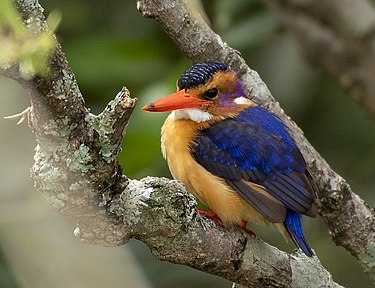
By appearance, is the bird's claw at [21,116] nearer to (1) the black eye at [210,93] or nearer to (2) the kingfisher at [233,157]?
(2) the kingfisher at [233,157]

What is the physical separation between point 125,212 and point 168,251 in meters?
0.20

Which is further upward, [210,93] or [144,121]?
[210,93]

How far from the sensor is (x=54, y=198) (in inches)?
69.4

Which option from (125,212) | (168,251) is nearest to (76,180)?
(125,212)

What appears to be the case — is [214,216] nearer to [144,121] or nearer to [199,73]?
[199,73]

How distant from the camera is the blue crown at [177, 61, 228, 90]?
261cm

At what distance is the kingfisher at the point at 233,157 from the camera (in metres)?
2.52

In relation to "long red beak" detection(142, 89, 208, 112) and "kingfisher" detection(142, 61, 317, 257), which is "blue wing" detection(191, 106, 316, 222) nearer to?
"kingfisher" detection(142, 61, 317, 257)

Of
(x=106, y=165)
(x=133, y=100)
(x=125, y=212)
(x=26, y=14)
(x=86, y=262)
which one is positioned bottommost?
Answer: (x=86, y=262)

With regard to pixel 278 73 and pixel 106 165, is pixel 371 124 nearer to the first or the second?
pixel 278 73

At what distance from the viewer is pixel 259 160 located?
2.62 meters

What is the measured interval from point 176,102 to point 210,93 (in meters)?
0.26

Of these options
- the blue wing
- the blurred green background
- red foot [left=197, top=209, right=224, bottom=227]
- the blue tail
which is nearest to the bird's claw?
the blurred green background

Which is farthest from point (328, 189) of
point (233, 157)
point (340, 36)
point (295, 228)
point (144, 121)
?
point (340, 36)
